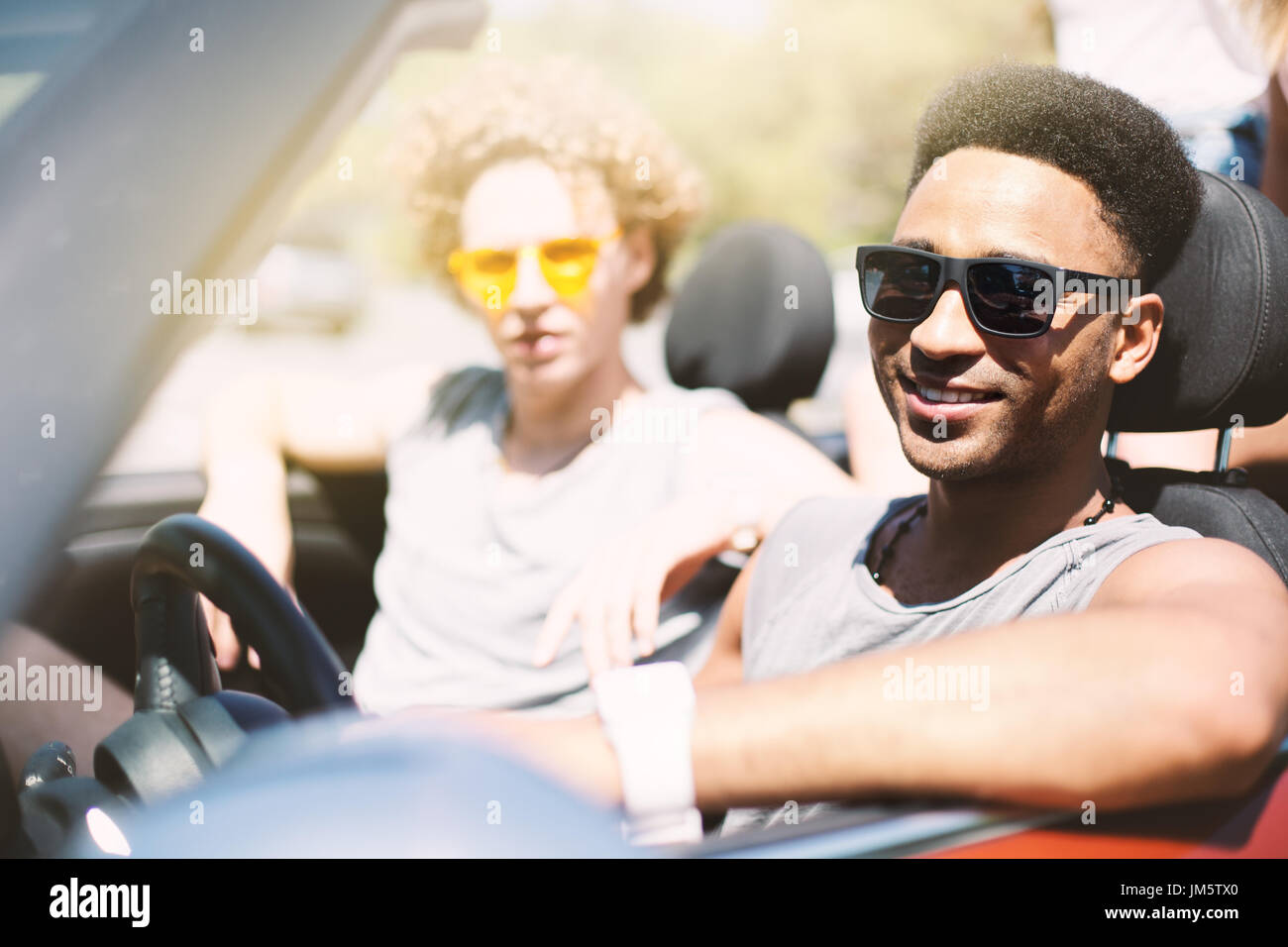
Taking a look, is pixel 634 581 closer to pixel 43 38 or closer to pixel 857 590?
pixel 857 590

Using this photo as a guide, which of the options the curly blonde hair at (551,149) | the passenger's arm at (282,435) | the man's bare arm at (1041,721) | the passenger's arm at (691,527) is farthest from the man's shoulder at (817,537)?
the passenger's arm at (282,435)

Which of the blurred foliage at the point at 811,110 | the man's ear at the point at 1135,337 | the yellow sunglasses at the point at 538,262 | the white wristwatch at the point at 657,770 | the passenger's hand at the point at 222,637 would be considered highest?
the blurred foliage at the point at 811,110

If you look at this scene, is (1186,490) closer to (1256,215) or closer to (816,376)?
(1256,215)

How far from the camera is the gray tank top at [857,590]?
1.42m

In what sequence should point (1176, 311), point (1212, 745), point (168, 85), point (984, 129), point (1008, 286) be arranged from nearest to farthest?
point (168, 85), point (1212, 745), point (1008, 286), point (984, 129), point (1176, 311)

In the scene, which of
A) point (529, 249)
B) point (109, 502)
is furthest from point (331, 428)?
point (529, 249)

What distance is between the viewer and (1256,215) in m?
1.67

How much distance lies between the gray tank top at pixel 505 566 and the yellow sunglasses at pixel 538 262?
1.02 ft

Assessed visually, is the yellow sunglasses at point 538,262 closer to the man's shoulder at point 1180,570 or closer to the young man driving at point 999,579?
the young man driving at point 999,579

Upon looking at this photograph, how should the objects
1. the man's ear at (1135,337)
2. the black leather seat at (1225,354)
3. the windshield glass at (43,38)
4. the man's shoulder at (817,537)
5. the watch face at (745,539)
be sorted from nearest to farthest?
the windshield glass at (43,38) < the man's ear at (1135,337) < the black leather seat at (1225,354) < the man's shoulder at (817,537) < the watch face at (745,539)

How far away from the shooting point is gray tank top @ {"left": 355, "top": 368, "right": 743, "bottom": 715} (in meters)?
2.17

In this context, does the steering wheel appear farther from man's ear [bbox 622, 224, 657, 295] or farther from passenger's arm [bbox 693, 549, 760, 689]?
man's ear [bbox 622, 224, 657, 295]

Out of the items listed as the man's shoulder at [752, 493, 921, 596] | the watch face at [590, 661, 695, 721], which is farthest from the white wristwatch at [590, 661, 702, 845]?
the man's shoulder at [752, 493, 921, 596]
